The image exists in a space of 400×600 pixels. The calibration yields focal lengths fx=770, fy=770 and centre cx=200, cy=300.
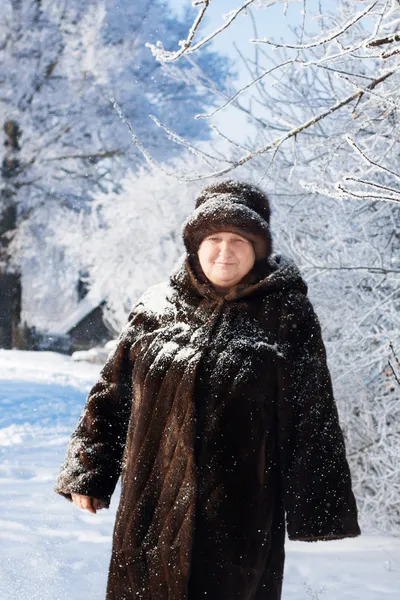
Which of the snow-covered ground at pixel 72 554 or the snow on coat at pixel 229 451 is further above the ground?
the snow on coat at pixel 229 451

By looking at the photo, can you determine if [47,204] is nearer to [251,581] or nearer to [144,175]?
[144,175]

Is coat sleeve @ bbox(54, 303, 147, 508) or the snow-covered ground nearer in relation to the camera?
coat sleeve @ bbox(54, 303, 147, 508)

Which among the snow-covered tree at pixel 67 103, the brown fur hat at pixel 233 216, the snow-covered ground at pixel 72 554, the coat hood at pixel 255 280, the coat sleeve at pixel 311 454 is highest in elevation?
the snow-covered tree at pixel 67 103

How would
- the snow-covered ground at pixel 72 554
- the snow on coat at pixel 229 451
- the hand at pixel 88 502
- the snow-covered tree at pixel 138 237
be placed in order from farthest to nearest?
the snow-covered tree at pixel 138 237
the snow-covered ground at pixel 72 554
the hand at pixel 88 502
the snow on coat at pixel 229 451

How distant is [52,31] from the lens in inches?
840

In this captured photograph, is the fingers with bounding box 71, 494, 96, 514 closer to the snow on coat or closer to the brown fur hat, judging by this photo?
the snow on coat

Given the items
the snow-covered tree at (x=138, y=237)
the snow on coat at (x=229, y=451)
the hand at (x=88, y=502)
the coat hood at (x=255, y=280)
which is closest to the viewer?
the snow on coat at (x=229, y=451)

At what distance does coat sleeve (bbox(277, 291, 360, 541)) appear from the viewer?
95.2 inches

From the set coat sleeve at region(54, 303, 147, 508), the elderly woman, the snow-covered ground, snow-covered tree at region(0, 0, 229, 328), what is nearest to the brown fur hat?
the elderly woman

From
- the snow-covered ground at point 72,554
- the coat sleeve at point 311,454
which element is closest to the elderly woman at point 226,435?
the coat sleeve at point 311,454

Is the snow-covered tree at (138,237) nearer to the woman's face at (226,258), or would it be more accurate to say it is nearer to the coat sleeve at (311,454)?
the woman's face at (226,258)

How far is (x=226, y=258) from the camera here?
256cm

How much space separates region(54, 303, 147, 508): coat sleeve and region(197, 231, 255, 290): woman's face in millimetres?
340

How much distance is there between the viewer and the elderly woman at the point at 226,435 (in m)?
2.36
